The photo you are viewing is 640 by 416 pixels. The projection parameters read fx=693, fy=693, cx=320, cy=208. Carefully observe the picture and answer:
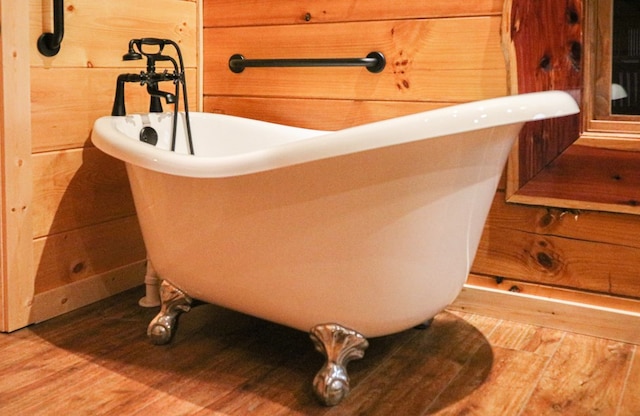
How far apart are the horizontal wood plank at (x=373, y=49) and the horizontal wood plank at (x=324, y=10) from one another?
0.02 meters

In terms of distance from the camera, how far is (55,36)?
1.79m

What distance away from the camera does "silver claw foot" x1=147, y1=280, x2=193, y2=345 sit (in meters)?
1.77

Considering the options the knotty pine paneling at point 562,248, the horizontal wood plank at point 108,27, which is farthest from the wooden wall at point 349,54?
the knotty pine paneling at point 562,248

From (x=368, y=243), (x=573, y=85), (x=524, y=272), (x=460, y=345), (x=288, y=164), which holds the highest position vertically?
(x=573, y=85)

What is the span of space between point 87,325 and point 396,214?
1.01 meters

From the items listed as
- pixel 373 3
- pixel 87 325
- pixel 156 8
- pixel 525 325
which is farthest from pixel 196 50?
pixel 525 325

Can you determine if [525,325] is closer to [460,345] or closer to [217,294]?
[460,345]

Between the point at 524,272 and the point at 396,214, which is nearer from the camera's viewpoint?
the point at 396,214

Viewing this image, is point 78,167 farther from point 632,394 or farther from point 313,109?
point 632,394

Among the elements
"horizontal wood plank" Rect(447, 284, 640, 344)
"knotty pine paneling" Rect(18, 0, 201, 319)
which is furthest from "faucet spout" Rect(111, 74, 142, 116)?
"horizontal wood plank" Rect(447, 284, 640, 344)

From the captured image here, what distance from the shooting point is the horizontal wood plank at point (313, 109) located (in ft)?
6.77

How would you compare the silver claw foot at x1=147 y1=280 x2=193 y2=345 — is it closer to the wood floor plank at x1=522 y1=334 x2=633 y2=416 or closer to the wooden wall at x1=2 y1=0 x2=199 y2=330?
the wooden wall at x1=2 y1=0 x2=199 y2=330

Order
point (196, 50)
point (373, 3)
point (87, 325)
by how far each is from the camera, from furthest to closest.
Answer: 1. point (196, 50)
2. point (373, 3)
3. point (87, 325)

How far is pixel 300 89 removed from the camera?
2227mm
